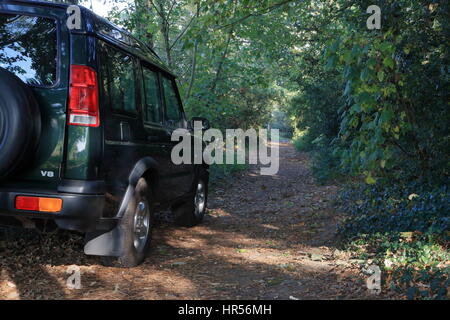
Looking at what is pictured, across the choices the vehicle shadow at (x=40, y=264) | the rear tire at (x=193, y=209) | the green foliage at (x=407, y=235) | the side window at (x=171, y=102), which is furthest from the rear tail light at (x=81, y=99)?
the rear tire at (x=193, y=209)

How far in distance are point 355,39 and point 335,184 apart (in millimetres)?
7883

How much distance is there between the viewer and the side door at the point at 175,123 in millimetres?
5430

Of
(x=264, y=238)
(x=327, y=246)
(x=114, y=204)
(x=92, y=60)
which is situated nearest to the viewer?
(x=92, y=60)

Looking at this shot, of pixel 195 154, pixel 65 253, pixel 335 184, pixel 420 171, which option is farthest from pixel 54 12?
pixel 335 184

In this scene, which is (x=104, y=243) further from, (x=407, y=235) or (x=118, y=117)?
(x=407, y=235)

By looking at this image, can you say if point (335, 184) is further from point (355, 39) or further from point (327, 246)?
point (355, 39)

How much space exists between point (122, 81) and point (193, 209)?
299 cm

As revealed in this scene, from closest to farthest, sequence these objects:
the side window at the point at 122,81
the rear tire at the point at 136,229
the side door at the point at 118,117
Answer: the side door at the point at 118,117, the side window at the point at 122,81, the rear tire at the point at 136,229

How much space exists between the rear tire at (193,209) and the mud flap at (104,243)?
2.50 metres

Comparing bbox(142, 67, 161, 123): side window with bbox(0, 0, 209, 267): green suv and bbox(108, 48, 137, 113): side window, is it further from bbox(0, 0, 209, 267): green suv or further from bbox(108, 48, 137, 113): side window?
bbox(0, 0, 209, 267): green suv

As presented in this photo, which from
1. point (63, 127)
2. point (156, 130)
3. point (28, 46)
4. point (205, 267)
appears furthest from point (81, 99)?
point (205, 267)

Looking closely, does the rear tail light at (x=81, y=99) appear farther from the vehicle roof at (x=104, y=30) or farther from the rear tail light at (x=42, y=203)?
the rear tail light at (x=42, y=203)

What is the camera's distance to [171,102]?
223 inches
